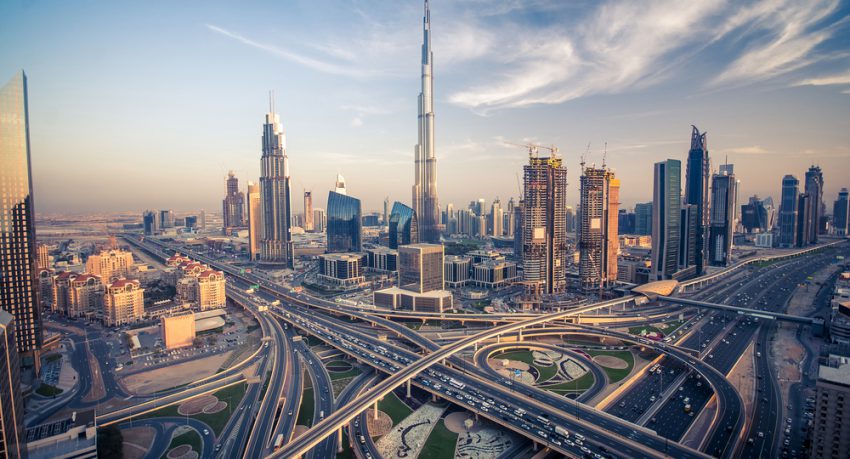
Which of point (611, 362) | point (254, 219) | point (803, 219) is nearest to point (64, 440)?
point (611, 362)

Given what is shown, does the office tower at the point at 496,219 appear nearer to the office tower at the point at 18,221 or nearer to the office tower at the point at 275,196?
the office tower at the point at 275,196

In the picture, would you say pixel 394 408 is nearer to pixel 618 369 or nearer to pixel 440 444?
pixel 440 444

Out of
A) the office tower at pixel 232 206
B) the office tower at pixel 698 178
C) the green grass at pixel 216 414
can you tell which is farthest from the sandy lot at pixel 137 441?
the office tower at pixel 232 206

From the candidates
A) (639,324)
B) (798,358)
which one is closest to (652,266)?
(639,324)

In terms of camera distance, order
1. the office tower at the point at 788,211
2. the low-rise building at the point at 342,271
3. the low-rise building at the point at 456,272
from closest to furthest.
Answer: the low-rise building at the point at 456,272
the low-rise building at the point at 342,271
the office tower at the point at 788,211

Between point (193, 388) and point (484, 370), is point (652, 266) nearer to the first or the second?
point (484, 370)
